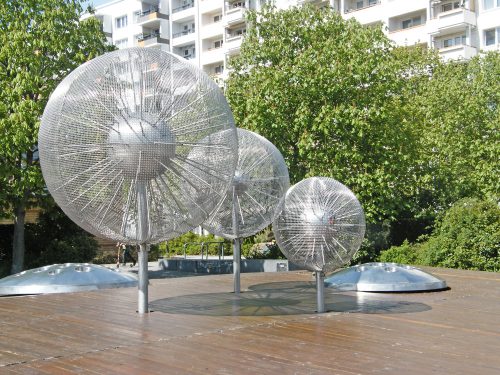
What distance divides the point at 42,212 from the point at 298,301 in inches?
695

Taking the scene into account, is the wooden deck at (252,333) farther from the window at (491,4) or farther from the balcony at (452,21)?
the window at (491,4)

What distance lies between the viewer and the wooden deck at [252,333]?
6.66 metres

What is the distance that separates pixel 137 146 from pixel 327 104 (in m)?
14.5

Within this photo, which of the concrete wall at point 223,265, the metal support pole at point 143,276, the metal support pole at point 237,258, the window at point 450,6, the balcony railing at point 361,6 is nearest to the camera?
the metal support pole at point 143,276

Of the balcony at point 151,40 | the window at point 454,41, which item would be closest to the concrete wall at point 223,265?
the window at point 454,41

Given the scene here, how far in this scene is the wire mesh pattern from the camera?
28.5 ft

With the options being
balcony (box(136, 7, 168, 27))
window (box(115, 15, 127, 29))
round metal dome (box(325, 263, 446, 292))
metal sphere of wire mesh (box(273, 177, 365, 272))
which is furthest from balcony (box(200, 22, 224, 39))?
metal sphere of wire mesh (box(273, 177, 365, 272))

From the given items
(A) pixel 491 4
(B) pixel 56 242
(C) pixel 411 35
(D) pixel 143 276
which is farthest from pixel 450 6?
(D) pixel 143 276

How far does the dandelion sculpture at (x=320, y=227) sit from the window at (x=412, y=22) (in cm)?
3795

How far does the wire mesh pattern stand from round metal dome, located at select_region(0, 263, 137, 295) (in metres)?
4.50

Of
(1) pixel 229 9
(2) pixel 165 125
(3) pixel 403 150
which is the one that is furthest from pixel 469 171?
(1) pixel 229 9

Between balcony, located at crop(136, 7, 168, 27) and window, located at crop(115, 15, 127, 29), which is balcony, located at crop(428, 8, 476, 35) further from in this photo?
window, located at crop(115, 15, 127, 29)

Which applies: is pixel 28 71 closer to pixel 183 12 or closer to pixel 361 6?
pixel 361 6

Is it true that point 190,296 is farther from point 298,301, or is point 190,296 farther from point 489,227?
point 489,227
